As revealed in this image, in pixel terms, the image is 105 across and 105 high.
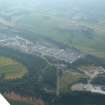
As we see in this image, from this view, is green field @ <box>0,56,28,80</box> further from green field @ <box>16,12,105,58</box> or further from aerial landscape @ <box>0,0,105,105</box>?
green field @ <box>16,12,105,58</box>

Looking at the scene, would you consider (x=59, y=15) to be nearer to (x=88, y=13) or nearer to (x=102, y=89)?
(x=88, y=13)

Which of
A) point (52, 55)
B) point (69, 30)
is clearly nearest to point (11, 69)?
point (52, 55)

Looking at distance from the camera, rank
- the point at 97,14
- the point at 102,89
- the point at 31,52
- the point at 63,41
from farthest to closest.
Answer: the point at 97,14 < the point at 63,41 < the point at 31,52 < the point at 102,89

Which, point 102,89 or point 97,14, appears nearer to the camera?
point 102,89

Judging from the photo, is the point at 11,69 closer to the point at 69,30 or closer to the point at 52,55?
the point at 52,55

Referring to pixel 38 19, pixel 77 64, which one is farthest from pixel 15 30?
pixel 77 64

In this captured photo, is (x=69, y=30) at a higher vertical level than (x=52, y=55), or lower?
lower

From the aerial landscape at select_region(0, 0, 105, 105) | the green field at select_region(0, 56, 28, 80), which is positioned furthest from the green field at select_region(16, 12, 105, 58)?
the green field at select_region(0, 56, 28, 80)

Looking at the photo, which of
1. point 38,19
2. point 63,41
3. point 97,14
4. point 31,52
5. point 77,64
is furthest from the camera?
point 97,14
